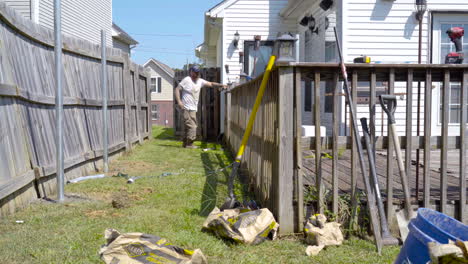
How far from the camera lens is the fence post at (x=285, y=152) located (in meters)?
3.51

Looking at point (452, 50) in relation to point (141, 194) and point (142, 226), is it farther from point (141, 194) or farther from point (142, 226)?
point (142, 226)

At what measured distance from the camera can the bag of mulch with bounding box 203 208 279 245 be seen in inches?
131

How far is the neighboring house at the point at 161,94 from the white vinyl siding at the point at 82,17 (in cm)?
1136

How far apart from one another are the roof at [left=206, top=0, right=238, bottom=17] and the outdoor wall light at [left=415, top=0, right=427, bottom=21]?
5313mm

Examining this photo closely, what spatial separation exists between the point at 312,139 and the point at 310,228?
0.71 metres

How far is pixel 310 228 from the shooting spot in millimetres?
3387

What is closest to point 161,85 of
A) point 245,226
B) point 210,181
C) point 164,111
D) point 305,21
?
point 164,111

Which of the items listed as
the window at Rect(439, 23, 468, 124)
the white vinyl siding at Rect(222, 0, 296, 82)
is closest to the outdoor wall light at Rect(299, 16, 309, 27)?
the white vinyl siding at Rect(222, 0, 296, 82)

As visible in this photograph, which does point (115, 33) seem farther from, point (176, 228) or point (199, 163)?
point (176, 228)

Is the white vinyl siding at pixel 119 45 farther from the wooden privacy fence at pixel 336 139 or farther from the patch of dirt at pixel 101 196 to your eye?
the wooden privacy fence at pixel 336 139

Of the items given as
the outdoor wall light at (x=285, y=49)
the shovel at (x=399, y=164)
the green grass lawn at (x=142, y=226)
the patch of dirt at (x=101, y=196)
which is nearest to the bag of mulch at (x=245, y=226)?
the green grass lawn at (x=142, y=226)

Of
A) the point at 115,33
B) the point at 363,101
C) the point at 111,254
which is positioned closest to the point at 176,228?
the point at 111,254

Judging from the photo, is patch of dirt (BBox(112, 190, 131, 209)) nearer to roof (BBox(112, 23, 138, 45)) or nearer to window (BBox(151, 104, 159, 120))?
roof (BBox(112, 23, 138, 45))

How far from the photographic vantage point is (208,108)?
12789mm
